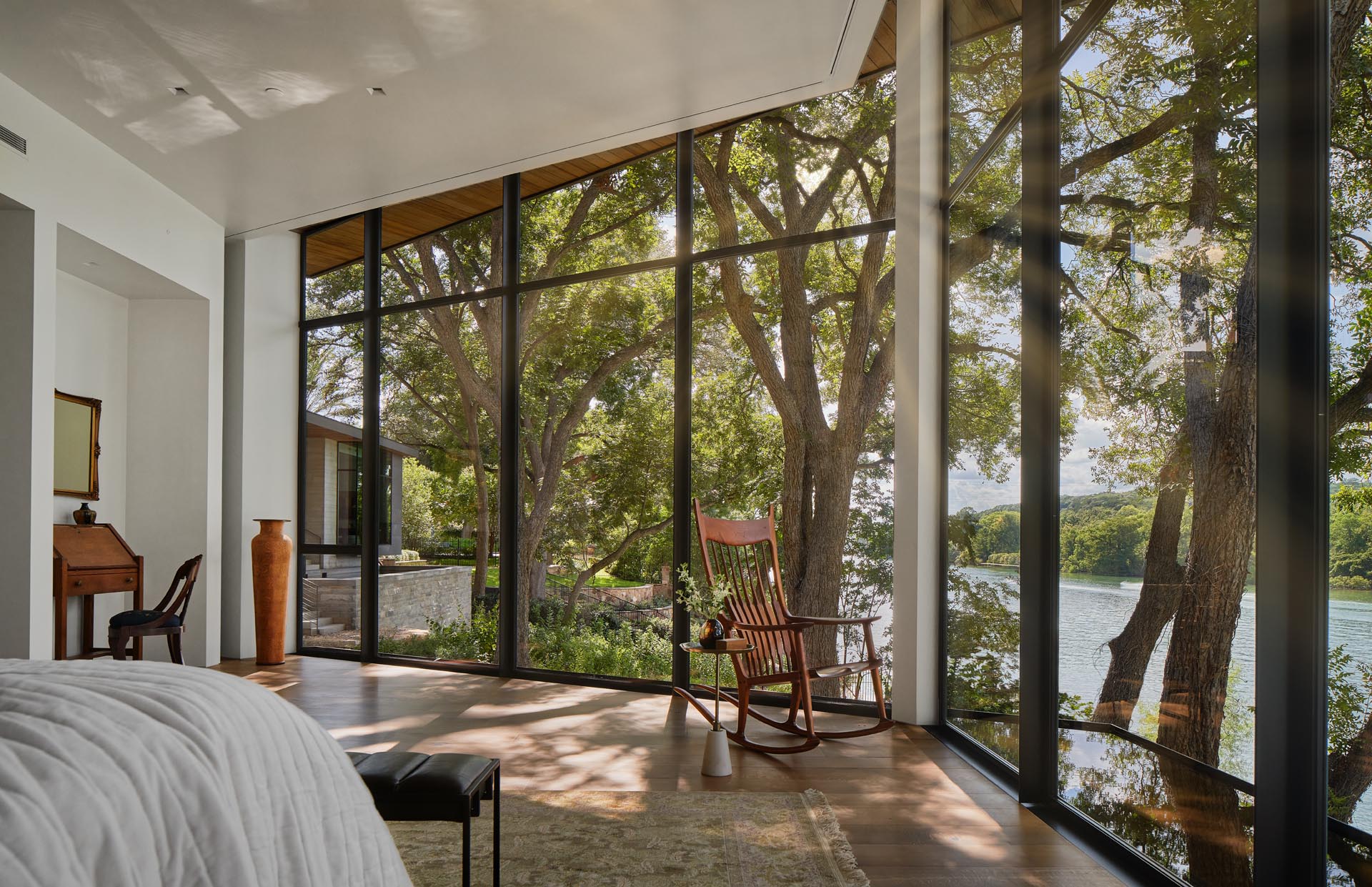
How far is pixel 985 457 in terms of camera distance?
4242 mm

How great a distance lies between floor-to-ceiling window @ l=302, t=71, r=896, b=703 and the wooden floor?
2.06ft

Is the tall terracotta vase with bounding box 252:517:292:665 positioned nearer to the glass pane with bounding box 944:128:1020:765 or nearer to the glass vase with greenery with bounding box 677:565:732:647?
the glass vase with greenery with bounding box 677:565:732:647

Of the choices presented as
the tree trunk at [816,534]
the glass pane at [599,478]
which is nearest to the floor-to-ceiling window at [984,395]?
the tree trunk at [816,534]

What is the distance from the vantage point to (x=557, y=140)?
5.55 metres

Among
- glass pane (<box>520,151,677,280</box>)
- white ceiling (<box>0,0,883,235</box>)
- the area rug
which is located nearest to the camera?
the area rug

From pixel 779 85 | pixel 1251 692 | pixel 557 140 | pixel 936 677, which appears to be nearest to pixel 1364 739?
pixel 1251 692

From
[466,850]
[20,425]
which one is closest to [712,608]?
[466,850]

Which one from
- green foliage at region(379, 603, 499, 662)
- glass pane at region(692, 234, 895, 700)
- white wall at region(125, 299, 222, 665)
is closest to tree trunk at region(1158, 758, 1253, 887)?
glass pane at region(692, 234, 895, 700)

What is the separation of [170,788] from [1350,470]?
2.32 m

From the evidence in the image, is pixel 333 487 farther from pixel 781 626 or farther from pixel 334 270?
pixel 781 626

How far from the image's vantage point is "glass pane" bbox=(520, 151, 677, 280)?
19.9 ft

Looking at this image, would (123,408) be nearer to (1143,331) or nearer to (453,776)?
(453,776)

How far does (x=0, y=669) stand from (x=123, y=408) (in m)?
5.85

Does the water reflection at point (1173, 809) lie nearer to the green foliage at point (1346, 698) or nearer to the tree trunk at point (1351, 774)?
the tree trunk at point (1351, 774)
